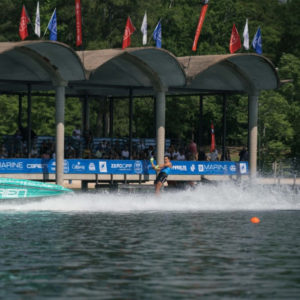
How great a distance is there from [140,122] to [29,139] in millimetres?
34936

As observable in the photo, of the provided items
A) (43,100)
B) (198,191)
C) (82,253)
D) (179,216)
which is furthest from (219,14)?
(82,253)

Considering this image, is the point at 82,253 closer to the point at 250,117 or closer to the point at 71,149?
the point at 71,149

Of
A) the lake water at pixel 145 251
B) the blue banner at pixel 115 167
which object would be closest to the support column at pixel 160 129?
the blue banner at pixel 115 167

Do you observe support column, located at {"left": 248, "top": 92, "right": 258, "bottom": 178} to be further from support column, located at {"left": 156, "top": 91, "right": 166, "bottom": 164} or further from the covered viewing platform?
support column, located at {"left": 156, "top": 91, "right": 166, "bottom": 164}

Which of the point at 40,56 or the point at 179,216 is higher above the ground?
the point at 40,56

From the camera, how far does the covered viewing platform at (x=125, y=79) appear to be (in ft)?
125

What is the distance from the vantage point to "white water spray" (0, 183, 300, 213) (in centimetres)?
3149

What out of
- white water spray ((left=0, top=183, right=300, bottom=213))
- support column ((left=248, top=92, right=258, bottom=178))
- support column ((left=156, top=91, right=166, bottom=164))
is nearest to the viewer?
white water spray ((left=0, top=183, right=300, bottom=213))

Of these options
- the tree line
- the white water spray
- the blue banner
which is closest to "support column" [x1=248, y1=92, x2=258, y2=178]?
the blue banner

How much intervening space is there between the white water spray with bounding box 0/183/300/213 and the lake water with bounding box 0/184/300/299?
0.08 meters

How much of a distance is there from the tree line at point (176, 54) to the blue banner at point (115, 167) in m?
20.4

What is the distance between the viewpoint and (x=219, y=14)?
78.1 meters

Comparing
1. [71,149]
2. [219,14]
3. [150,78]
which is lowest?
[71,149]

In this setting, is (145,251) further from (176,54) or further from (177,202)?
(176,54)
